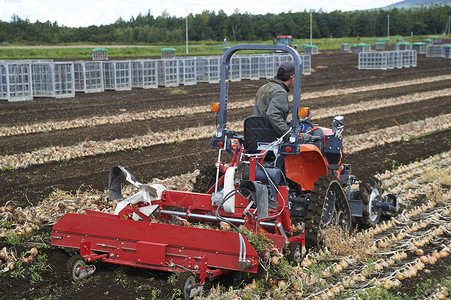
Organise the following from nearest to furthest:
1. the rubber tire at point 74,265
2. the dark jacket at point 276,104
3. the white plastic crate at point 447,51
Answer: the rubber tire at point 74,265, the dark jacket at point 276,104, the white plastic crate at point 447,51

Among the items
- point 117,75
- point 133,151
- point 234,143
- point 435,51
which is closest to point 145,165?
point 133,151

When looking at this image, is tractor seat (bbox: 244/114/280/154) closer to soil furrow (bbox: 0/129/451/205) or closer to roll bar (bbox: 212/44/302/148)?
roll bar (bbox: 212/44/302/148)

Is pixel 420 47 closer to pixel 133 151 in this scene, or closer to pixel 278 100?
pixel 133 151

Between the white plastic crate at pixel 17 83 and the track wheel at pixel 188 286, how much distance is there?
18.3m

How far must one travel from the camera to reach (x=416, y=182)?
10.3 metres

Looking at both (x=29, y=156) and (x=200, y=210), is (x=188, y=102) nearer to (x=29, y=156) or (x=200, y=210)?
(x=29, y=156)

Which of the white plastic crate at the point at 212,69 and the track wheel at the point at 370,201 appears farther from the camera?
the white plastic crate at the point at 212,69

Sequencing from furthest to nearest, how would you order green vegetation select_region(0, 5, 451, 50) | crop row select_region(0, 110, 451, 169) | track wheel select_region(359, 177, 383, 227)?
green vegetation select_region(0, 5, 451, 50) < crop row select_region(0, 110, 451, 169) < track wheel select_region(359, 177, 383, 227)

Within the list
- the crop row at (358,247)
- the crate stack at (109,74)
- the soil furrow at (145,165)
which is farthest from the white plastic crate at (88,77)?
the crop row at (358,247)

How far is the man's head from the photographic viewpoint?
6.84 metres

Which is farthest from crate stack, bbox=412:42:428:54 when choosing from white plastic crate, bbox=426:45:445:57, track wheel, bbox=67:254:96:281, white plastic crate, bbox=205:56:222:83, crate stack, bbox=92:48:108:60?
track wheel, bbox=67:254:96:281

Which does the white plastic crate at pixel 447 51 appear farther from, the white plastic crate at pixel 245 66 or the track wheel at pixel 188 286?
the track wheel at pixel 188 286

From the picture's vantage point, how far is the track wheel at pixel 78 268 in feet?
19.2

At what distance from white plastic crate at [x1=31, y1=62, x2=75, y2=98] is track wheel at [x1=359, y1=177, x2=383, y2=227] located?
17604 mm
